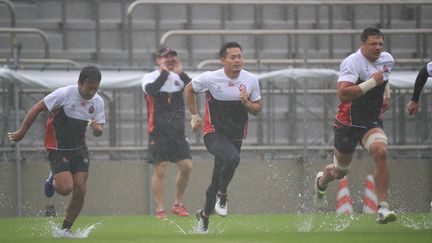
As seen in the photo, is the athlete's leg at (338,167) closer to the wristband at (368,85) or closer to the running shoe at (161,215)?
the wristband at (368,85)

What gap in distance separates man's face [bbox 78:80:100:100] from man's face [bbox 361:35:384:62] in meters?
3.25

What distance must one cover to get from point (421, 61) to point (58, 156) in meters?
8.75

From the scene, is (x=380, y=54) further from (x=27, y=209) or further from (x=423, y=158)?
(x=27, y=209)

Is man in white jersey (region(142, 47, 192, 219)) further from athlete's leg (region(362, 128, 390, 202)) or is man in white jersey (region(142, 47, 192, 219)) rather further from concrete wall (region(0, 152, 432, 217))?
athlete's leg (region(362, 128, 390, 202))

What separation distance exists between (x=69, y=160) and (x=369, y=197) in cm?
713

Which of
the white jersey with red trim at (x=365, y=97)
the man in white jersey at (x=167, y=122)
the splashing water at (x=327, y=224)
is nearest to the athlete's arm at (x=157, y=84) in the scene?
the man in white jersey at (x=167, y=122)

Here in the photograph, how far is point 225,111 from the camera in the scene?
14.2m

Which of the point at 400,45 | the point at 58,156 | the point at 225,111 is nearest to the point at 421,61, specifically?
the point at 400,45

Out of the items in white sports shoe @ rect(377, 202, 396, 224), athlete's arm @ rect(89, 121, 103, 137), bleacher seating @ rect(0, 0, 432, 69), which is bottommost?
white sports shoe @ rect(377, 202, 396, 224)

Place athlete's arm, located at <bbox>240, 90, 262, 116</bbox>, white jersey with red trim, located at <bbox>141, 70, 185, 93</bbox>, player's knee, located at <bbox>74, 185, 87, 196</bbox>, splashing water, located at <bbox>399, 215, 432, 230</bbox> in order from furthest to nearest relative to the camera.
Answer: white jersey with red trim, located at <bbox>141, 70, 185, 93</bbox> < splashing water, located at <bbox>399, 215, 432, 230</bbox> < athlete's arm, located at <bbox>240, 90, 262, 116</bbox> < player's knee, located at <bbox>74, 185, 87, 196</bbox>

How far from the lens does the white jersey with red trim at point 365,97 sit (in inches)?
548

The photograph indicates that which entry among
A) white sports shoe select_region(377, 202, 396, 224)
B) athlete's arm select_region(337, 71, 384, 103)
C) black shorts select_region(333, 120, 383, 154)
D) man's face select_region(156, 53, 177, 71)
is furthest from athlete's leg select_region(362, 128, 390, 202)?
man's face select_region(156, 53, 177, 71)

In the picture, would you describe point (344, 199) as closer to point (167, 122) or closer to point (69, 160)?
point (167, 122)

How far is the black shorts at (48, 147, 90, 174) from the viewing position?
13.5m
